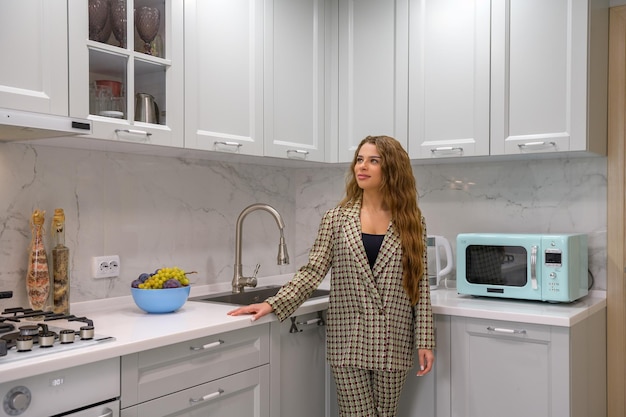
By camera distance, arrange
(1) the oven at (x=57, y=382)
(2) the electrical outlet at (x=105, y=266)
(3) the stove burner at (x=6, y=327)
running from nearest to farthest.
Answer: (1) the oven at (x=57, y=382)
(3) the stove burner at (x=6, y=327)
(2) the electrical outlet at (x=105, y=266)

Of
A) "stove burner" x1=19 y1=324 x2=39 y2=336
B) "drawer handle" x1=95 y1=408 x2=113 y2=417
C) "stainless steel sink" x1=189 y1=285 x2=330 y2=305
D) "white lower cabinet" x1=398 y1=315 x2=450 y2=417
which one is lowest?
"white lower cabinet" x1=398 y1=315 x2=450 y2=417

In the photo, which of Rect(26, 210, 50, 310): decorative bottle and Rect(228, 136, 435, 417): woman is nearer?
Rect(26, 210, 50, 310): decorative bottle

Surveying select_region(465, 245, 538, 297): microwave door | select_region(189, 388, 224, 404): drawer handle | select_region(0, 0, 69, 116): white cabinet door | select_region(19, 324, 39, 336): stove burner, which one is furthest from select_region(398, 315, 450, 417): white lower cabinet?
select_region(0, 0, 69, 116): white cabinet door

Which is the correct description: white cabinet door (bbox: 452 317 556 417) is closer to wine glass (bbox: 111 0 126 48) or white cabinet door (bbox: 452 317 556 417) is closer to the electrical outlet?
the electrical outlet

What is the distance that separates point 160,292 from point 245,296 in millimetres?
667

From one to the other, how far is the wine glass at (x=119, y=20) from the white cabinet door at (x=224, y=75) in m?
0.25

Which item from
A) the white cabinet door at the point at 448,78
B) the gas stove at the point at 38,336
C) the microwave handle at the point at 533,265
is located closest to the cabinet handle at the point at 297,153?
the white cabinet door at the point at 448,78

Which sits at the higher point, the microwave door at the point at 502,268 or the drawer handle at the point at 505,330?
the microwave door at the point at 502,268

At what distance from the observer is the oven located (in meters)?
1.52

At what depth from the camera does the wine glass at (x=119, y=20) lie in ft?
6.76

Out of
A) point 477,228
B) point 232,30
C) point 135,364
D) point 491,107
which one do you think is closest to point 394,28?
point 491,107

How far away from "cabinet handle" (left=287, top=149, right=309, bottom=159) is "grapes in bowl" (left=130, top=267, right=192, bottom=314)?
0.75 m

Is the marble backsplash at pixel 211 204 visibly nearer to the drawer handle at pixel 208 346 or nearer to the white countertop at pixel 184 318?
the white countertop at pixel 184 318

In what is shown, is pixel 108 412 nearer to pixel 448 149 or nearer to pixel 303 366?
pixel 303 366
